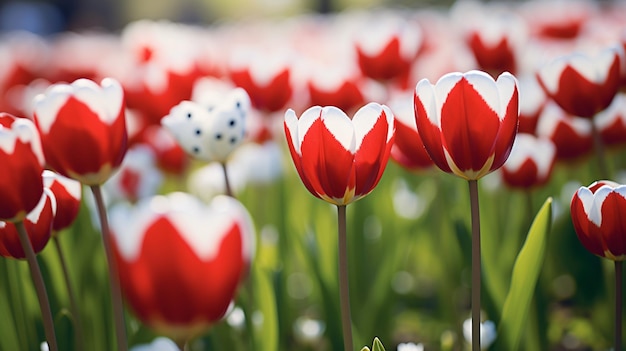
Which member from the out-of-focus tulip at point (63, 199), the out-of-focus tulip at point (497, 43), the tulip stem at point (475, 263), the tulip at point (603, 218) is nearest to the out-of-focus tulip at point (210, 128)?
the out-of-focus tulip at point (63, 199)

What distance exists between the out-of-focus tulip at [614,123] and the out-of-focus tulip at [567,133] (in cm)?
3

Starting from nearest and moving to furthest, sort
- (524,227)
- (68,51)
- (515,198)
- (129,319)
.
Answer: (129,319), (524,227), (515,198), (68,51)

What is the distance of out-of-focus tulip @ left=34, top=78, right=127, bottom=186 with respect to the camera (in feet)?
2.92

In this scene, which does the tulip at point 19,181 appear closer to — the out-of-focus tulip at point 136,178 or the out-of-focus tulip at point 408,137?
the out-of-focus tulip at point 408,137

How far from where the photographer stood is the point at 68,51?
110 inches

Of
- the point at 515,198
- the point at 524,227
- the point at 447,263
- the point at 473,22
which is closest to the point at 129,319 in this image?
the point at 447,263

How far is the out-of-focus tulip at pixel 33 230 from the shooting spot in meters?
0.92

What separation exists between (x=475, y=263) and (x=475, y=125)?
0.17m

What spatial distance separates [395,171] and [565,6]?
1.20 metres

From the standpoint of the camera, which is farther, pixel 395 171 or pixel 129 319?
pixel 395 171

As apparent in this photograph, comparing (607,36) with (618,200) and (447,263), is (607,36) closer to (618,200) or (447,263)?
(447,263)

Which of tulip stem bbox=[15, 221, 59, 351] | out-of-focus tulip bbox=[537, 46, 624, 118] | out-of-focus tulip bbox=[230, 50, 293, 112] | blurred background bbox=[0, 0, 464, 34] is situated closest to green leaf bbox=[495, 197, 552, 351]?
out-of-focus tulip bbox=[537, 46, 624, 118]

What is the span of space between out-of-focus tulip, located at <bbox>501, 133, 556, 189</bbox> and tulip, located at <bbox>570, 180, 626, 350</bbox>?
374mm

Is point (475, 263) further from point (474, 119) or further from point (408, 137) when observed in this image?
point (408, 137)
